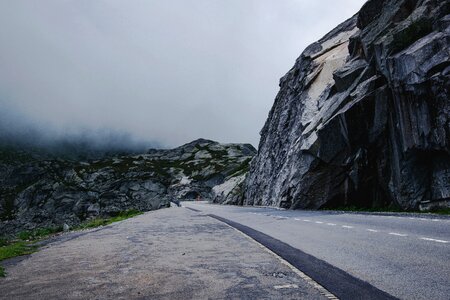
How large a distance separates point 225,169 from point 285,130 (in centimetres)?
12243

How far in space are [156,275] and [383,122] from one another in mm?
29574

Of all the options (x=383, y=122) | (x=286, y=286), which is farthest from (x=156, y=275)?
(x=383, y=122)

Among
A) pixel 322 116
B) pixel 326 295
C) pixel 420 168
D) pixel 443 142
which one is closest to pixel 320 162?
pixel 322 116

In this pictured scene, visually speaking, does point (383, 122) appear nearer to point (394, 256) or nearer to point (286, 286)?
point (394, 256)

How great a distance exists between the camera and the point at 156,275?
7.80 meters

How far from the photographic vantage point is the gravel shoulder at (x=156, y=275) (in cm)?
632

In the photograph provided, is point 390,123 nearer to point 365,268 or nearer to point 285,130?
point 365,268

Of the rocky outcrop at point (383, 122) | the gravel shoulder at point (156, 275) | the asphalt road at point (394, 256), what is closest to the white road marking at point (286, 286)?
the gravel shoulder at point (156, 275)

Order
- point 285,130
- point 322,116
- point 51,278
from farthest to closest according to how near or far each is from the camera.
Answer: point 285,130, point 322,116, point 51,278

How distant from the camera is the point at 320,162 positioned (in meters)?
40.0

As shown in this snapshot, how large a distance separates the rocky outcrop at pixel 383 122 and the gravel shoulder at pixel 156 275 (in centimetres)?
2010

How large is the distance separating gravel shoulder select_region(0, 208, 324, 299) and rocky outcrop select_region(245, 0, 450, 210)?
20.1m

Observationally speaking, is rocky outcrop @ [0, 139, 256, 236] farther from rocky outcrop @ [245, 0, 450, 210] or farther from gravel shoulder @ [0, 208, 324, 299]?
gravel shoulder @ [0, 208, 324, 299]

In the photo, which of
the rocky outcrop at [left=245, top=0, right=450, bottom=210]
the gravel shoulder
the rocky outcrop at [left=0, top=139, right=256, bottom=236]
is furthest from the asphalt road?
the rocky outcrop at [left=0, top=139, right=256, bottom=236]
